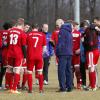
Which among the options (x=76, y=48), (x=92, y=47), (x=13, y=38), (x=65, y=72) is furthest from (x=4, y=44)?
(x=92, y=47)

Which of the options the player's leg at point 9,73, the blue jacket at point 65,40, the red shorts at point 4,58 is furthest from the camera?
the red shorts at point 4,58

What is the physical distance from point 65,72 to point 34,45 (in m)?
1.30

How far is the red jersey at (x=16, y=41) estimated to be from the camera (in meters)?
15.2

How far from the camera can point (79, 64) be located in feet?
55.1

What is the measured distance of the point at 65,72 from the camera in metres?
15.9

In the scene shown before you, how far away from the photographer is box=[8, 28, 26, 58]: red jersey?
1517 cm

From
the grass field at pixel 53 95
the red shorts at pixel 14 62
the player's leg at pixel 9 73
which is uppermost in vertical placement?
the red shorts at pixel 14 62

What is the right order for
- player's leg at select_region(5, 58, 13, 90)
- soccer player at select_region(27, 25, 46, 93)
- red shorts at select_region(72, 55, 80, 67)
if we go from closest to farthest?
soccer player at select_region(27, 25, 46, 93)
player's leg at select_region(5, 58, 13, 90)
red shorts at select_region(72, 55, 80, 67)

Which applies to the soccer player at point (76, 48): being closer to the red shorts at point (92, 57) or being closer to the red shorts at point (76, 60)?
the red shorts at point (76, 60)

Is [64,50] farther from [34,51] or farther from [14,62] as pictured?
[14,62]

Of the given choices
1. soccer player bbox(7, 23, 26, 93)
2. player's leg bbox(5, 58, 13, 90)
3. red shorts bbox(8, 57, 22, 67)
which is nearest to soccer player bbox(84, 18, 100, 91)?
soccer player bbox(7, 23, 26, 93)

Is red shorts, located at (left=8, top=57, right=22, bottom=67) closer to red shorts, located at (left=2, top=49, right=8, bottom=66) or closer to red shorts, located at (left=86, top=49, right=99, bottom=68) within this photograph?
red shorts, located at (left=2, top=49, right=8, bottom=66)

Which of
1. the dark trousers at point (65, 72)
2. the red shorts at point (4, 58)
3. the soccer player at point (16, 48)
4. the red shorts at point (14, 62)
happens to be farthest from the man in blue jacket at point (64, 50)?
the red shorts at point (4, 58)

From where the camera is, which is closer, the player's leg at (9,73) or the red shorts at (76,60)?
the player's leg at (9,73)
